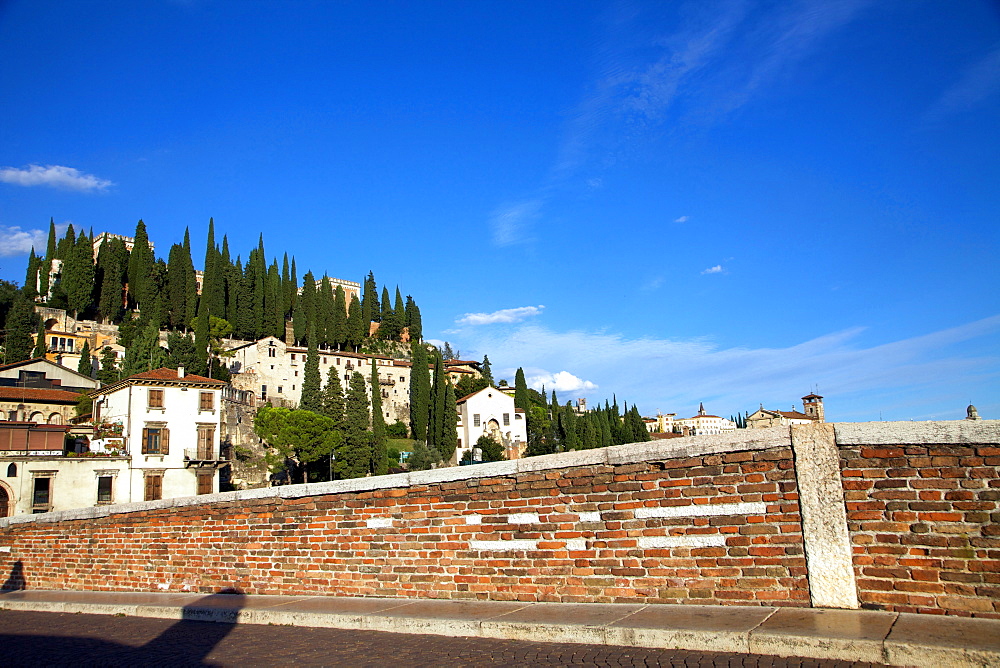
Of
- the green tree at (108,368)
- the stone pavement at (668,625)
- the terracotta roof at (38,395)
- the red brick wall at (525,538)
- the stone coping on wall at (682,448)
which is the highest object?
the green tree at (108,368)

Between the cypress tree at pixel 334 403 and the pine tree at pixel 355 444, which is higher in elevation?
the cypress tree at pixel 334 403

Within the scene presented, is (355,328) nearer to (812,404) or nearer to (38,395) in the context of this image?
(38,395)

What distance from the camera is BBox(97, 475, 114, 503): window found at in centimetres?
3876

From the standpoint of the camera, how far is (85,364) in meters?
67.6

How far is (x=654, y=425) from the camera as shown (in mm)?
147000

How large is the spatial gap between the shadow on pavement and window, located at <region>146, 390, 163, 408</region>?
37698mm

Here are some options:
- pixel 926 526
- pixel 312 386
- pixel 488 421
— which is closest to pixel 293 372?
pixel 312 386

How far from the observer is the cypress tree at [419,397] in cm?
7500

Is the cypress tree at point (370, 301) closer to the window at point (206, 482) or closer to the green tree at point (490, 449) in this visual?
the green tree at point (490, 449)

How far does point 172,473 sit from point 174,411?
12.9ft

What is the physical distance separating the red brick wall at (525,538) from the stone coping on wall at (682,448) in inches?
2.9

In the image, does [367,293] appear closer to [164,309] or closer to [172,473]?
[164,309]

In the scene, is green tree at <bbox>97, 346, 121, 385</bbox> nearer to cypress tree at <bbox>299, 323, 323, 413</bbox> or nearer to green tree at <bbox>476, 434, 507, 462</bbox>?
cypress tree at <bbox>299, 323, 323, 413</bbox>

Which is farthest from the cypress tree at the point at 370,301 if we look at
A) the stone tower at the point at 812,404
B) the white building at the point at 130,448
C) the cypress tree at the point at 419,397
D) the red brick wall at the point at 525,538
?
the red brick wall at the point at 525,538
